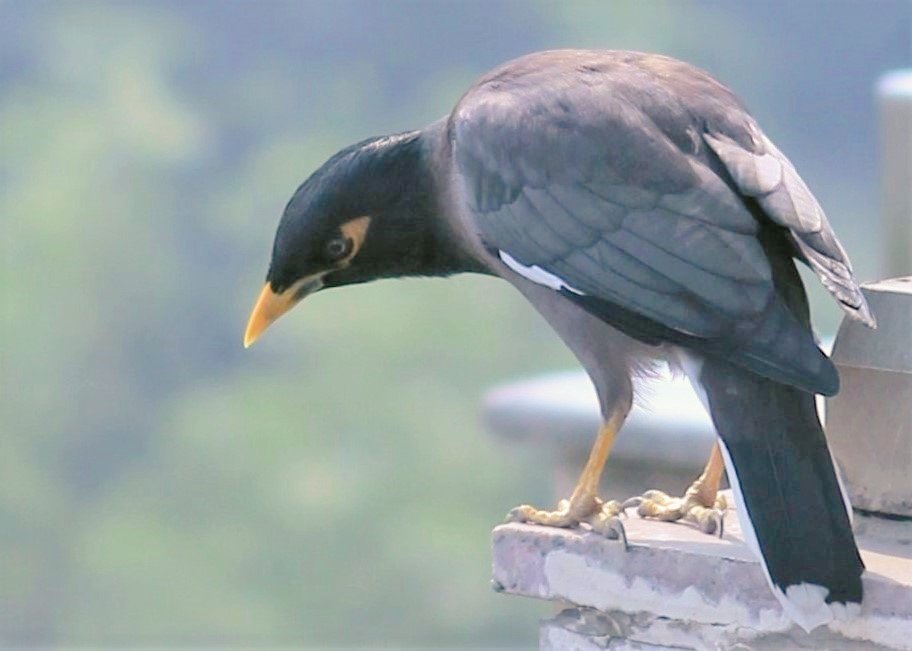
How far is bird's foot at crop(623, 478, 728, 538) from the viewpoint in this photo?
98.5 inches

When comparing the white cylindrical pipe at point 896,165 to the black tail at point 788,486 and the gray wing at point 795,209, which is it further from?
the black tail at point 788,486

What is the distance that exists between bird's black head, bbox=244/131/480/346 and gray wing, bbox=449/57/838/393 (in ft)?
0.52

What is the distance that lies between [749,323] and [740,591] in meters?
0.35

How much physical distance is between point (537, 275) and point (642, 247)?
0.19 meters

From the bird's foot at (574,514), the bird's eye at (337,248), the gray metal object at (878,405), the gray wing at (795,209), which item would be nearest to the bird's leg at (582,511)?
the bird's foot at (574,514)

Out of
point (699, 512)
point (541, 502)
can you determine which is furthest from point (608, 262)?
point (541, 502)

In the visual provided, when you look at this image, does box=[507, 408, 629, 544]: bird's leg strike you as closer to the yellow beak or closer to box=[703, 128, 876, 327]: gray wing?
box=[703, 128, 876, 327]: gray wing

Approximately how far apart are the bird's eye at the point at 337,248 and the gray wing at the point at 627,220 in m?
0.27

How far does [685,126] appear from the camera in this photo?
2561 mm

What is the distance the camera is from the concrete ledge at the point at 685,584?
2.21 metres

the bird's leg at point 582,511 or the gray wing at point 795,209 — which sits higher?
the gray wing at point 795,209

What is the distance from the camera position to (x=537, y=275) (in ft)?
8.50

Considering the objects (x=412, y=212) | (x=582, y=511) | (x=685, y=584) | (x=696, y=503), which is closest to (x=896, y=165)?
(x=412, y=212)

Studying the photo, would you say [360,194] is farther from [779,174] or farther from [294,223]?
[779,174]
